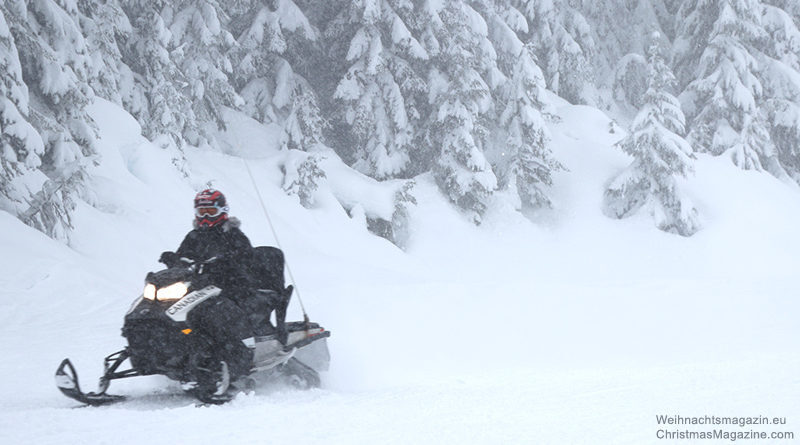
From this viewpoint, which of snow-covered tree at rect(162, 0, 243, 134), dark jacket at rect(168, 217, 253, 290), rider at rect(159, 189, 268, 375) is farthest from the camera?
snow-covered tree at rect(162, 0, 243, 134)

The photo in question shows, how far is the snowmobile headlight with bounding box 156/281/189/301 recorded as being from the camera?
4.97 m

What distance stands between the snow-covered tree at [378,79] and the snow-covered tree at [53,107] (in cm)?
732

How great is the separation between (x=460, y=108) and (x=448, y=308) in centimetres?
926

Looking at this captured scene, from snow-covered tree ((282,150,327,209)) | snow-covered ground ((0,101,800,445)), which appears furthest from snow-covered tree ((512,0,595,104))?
snow-covered tree ((282,150,327,209))

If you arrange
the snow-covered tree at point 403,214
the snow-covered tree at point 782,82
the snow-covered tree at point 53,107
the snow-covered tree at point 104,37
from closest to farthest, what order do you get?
the snow-covered tree at point 53,107 → the snow-covered tree at point 104,37 → the snow-covered tree at point 403,214 → the snow-covered tree at point 782,82

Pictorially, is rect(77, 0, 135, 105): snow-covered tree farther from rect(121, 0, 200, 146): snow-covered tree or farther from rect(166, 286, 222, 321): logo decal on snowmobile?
rect(166, 286, 222, 321): logo decal on snowmobile

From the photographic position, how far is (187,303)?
4.97 metres

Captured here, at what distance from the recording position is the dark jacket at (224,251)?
18.4 ft

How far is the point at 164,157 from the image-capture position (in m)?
15.9

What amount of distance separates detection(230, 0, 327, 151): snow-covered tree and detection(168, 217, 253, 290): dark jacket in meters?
14.1

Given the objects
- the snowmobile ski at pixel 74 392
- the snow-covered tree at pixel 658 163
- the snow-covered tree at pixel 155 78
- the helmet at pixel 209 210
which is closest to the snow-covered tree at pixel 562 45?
the snow-covered tree at pixel 658 163

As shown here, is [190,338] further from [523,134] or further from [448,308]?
[523,134]

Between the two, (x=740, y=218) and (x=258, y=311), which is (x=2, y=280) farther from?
(x=740, y=218)

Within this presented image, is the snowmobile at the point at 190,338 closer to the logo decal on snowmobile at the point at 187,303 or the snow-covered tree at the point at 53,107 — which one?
the logo decal on snowmobile at the point at 187,303
